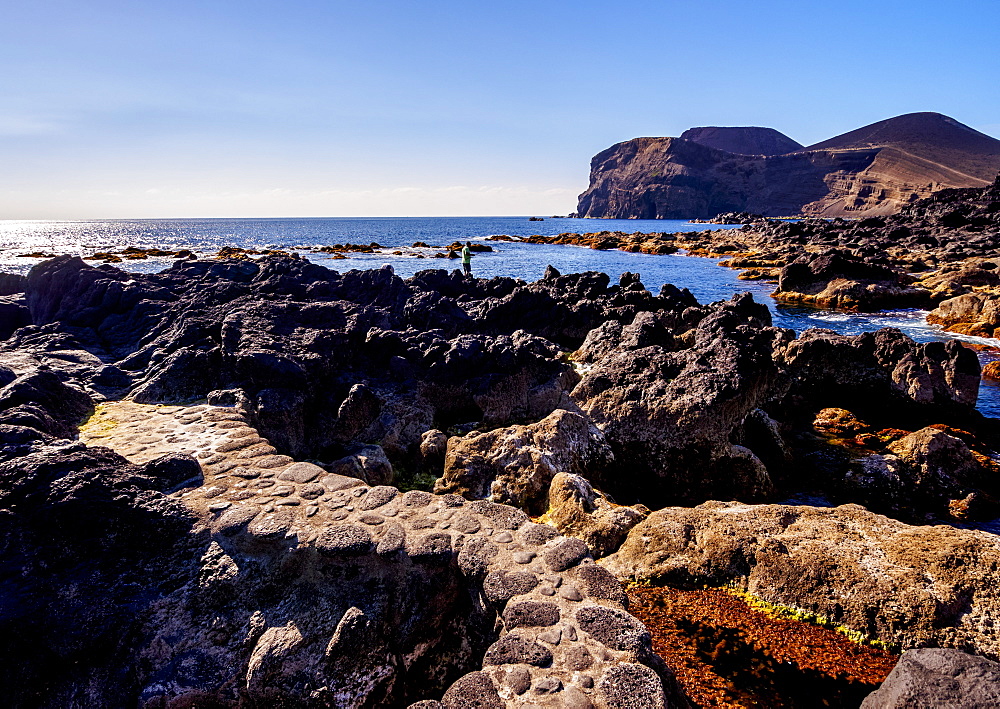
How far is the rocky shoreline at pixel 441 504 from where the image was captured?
6.14 m

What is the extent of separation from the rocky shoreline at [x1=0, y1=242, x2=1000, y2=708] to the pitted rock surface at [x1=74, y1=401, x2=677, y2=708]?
35mm

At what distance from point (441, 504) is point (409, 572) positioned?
1.37 meters

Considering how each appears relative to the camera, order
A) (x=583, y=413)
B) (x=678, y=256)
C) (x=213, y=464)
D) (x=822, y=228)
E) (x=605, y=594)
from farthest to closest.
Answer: (x=822, y=228)
(x=678, y=256)
(x=583, y=413)
(x=213, y=464)
(x=605, y=594)

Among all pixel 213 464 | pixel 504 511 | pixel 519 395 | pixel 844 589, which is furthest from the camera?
pixel 519 395

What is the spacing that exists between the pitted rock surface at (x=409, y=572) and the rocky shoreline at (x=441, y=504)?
0.03 m

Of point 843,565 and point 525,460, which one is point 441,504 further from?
point 843,565

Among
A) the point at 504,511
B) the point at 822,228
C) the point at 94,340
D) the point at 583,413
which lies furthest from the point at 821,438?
the point at 822,228

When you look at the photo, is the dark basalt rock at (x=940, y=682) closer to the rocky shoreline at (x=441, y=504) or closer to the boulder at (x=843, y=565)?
the rocky shoreline at (x=441, y=504)

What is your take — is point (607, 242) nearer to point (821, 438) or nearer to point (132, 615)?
point (821, 438)

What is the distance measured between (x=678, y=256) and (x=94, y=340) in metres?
76.7

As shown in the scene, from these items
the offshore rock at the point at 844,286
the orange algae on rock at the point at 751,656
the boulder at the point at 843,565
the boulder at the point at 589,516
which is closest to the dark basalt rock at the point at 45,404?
the boulder at the point at 589,516

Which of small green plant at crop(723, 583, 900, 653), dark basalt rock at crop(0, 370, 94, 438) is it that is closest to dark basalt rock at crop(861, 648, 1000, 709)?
small green plant at crop(723, 583, 900, 653)

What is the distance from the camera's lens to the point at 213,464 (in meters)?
9.16

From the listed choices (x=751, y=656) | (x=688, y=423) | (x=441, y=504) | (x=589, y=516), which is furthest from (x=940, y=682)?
(x=688, y=423)
